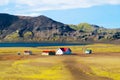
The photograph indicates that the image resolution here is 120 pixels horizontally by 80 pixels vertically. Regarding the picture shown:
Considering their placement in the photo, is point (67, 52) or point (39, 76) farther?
point (67, 52)

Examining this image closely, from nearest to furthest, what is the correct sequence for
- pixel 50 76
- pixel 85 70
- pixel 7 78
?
pixel 7 78, pixel 50 76, pixel 85 70

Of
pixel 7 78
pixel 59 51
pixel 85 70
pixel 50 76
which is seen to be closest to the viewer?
pixel 7 78

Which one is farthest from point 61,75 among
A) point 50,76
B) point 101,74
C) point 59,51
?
point 59,51

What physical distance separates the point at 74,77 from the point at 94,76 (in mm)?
5943

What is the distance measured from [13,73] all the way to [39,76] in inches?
343

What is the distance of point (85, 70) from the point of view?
103 meters

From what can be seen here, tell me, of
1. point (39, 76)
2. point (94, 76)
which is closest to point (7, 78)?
point (39, 76)

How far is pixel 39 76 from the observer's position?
90.1m

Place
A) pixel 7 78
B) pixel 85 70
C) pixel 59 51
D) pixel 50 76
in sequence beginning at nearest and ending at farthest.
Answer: pixel 7 78, pixel 50 76, pixel 85 70, pixel 59 51

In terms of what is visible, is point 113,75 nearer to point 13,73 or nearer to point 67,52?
point 13,73

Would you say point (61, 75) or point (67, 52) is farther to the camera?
point (67, 52)

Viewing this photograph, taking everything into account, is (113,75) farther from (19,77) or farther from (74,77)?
(19,77)

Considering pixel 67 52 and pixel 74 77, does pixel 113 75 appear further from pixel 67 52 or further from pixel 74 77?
pixel 67 52

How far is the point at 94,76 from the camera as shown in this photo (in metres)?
90.0
